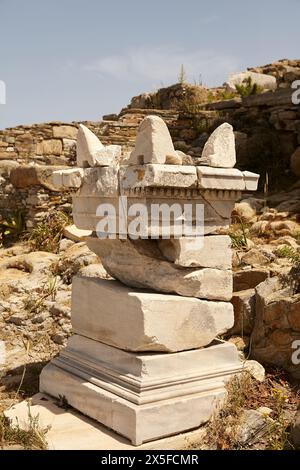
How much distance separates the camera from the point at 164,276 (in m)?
4.29

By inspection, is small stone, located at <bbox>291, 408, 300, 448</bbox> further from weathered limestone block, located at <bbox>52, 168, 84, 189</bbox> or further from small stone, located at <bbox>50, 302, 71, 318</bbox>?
small stone, located at <bbox>50, 302, 71, 318</bbox>

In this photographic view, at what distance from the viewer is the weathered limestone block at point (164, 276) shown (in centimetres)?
429

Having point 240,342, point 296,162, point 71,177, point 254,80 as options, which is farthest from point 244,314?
point 254,80

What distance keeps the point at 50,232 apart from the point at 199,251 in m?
5.07

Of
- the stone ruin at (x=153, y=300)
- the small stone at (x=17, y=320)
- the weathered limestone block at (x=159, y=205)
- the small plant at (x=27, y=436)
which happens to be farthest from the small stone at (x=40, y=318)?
the small plant at (x=27, y=436)

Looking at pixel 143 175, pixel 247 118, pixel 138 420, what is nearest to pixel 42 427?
pixel 138 420

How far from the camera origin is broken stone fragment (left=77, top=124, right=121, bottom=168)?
4465 mm

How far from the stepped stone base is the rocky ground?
0.19 metres

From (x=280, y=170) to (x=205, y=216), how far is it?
6.12 m

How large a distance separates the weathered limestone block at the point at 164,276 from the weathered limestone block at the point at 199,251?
0.21ft

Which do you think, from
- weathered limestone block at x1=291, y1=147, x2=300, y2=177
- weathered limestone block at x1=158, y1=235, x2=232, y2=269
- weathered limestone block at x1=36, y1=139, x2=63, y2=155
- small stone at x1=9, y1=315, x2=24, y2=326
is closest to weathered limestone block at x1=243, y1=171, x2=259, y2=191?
weathered limestone block at x1=158, y1=235, x2=232, y2=269

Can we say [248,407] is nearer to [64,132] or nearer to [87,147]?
[87,147]

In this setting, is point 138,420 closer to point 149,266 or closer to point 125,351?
point 125,351

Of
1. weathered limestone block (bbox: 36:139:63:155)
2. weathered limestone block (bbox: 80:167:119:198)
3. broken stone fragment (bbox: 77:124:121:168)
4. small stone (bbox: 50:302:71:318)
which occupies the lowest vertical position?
small stone (bbox: 50:302:71:318)
